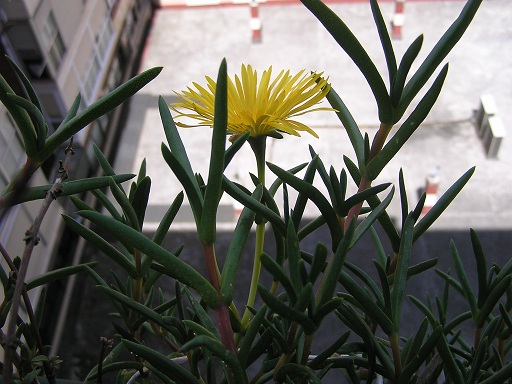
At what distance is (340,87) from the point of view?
261 centimetres

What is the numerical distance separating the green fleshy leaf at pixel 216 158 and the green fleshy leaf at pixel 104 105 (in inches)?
1.6

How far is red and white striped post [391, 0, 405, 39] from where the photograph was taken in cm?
278

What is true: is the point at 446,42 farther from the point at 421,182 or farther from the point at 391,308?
the point at 421,182

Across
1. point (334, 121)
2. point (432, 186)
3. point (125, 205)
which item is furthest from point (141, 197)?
point (334, 121)

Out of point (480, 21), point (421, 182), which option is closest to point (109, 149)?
point (421, 182)

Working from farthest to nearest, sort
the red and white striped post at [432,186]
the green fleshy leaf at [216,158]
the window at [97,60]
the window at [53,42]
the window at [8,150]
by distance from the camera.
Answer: the red and white striped post at [432,186]
the window at [97,60]
the window at [53,42]
the window at [8,150]
the green fleshy leaf at [216,158]

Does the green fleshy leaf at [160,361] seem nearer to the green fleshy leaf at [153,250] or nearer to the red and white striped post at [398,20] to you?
the green fleshy leaf at [153,250]

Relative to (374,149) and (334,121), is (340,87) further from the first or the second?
(374,149)

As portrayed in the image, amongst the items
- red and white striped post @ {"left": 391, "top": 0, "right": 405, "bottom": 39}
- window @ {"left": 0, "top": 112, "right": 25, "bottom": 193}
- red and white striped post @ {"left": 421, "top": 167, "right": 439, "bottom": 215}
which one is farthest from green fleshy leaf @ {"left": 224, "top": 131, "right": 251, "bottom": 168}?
red and white striped post @ {"left": 391, "top": 0, "right": 405, "bottom": 39}

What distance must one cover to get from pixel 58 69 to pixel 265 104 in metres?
1.45

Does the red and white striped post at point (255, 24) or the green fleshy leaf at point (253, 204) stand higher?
the red and white striped post at point (255, 24)

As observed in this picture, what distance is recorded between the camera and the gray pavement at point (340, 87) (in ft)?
7.42

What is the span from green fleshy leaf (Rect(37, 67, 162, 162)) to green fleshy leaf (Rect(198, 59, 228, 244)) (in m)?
0.04

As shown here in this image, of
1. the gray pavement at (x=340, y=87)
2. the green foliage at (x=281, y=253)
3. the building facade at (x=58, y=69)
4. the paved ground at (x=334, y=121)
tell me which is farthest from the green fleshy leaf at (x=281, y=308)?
the gray pavement at (x=340, y=87)
